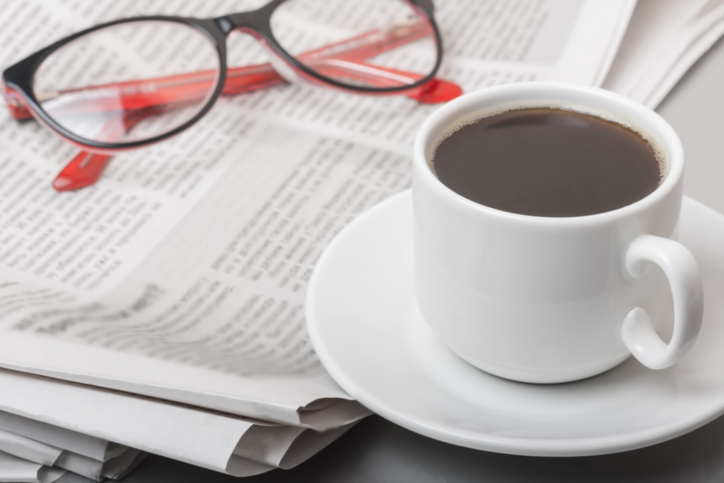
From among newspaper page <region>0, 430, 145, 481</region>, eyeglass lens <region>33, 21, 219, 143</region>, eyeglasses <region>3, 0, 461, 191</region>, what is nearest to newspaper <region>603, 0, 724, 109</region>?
eyeglasses <region>3, 0, 461, 191</region>

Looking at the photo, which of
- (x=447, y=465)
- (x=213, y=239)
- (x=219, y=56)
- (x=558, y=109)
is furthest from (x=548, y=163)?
(x=219, y=56)

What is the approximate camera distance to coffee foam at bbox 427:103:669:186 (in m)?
0.39

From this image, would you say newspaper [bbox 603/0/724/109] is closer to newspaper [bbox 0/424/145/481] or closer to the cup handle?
the cup handle

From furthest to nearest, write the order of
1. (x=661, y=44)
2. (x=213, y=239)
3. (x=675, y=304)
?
(x=661, y=44) < (x=213, y=239) < (x=675, y=304)

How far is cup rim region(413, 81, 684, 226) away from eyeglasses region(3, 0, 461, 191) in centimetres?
29

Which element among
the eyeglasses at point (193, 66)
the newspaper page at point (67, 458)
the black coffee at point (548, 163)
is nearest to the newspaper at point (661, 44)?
the eyeglasses at point (193, 66)

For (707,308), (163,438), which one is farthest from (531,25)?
(163,438)

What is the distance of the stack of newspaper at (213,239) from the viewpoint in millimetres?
389

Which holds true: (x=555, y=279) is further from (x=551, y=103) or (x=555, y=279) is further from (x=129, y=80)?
(x=129, y=80)

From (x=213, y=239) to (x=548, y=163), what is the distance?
0.91ft

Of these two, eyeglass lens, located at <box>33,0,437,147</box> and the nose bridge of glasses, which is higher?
the nose bridge of glasses

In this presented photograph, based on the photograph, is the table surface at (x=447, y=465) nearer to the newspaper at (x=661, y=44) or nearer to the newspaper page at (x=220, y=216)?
the newspaper page at (x=220, y=216)

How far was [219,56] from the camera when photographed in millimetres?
713

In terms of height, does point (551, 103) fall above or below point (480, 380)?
above
